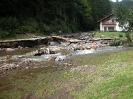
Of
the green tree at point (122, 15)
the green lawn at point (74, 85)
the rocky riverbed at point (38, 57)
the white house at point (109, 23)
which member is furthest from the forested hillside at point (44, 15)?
the green lawn at point (74, 85)

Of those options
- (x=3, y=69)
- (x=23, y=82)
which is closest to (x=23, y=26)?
(x=3, y=69)

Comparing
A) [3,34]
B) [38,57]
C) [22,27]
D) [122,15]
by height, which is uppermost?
[122,15]

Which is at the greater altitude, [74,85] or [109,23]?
[109,23]

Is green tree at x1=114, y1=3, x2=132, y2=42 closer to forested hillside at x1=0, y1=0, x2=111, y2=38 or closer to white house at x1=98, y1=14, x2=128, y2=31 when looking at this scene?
forested hillside at x1=0, y1=0, x2=111, y2=38

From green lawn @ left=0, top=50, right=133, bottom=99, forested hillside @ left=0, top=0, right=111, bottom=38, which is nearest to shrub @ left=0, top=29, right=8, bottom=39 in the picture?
forested hillside @ left=0, top=0, right=111, bottom=38

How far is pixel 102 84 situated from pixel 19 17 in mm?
38803

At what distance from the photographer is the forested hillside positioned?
140 ft

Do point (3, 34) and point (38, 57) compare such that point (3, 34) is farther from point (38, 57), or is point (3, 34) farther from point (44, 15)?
point (44, 15)

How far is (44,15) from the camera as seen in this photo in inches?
2373

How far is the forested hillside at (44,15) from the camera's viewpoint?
42750mm

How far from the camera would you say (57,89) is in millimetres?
12344

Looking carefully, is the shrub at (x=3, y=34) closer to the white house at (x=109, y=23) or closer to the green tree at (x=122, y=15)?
the green tree at (x=122, y=15)

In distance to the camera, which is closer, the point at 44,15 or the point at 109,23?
the point at 44,15

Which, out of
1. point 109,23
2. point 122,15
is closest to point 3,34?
point 122,15
